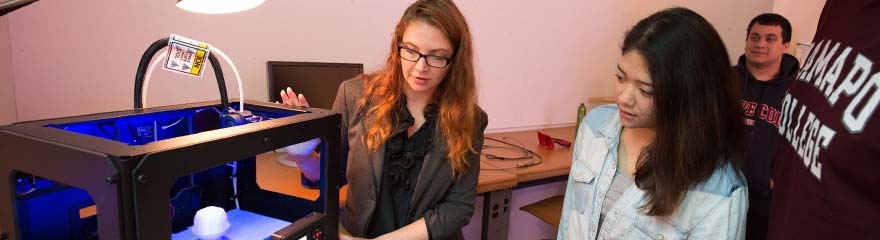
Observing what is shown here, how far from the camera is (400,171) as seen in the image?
1101mm

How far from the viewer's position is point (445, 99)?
1142mm

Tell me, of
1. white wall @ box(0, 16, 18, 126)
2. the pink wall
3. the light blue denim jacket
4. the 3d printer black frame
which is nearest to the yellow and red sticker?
the 3d printer black frame

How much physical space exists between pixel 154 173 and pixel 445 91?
0.77 metres

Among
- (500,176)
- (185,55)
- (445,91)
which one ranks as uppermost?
(185,55)

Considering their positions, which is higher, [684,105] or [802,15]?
[802,15]

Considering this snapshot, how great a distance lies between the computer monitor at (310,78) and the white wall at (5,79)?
30.3 inches

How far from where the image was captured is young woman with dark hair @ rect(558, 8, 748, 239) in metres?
0.93

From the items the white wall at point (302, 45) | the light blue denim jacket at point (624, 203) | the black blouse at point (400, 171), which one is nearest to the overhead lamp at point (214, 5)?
the black blouse at point (400, 171)

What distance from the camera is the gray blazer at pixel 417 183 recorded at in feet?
3.51

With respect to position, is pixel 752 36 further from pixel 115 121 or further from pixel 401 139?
pixel 115 121

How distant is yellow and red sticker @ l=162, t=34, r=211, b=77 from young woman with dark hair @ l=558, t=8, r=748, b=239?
31.1 inches

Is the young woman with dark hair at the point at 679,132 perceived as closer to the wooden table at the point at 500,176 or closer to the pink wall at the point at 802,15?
the wooden table at the point at 500,176

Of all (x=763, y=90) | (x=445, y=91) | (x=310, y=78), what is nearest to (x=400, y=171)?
(x=445, y=91)

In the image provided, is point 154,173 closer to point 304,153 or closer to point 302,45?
point 304,153
